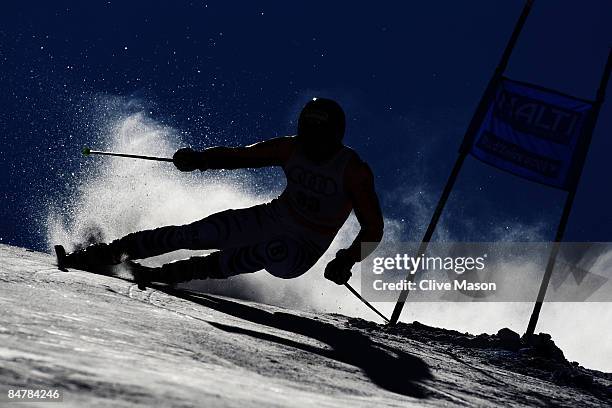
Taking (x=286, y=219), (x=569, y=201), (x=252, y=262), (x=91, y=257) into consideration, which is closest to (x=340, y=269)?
(x=286, y=219)

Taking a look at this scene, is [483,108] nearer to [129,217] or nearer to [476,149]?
[476,149]

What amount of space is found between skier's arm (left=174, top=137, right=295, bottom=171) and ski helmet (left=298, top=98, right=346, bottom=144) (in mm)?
369

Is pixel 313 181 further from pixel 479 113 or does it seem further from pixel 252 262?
pixel 479 113

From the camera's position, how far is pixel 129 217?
523 inches

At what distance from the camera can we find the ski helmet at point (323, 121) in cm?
625

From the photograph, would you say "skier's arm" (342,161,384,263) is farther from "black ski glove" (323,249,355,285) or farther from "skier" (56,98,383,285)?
"black ski glove" (323,249,355,285)

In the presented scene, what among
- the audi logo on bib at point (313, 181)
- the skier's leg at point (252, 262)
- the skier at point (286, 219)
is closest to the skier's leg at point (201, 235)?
the skier at point (286, 219)

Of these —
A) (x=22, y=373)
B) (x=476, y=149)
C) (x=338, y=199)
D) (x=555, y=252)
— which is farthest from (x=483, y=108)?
(x=22, y=373)

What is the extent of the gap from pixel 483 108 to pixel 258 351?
7240 millimetres

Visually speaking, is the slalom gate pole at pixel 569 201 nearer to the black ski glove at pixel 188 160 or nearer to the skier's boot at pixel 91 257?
the black ski glove at pixel 188 160

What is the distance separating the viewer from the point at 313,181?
21.1ft

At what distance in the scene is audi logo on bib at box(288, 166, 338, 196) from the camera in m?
6.38

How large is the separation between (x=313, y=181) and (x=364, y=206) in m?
0.51

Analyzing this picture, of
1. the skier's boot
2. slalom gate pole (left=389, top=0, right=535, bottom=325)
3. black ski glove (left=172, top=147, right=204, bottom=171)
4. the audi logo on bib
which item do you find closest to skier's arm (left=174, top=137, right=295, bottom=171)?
black ski glove (left=172, top=147, right=204, bottom=171)
